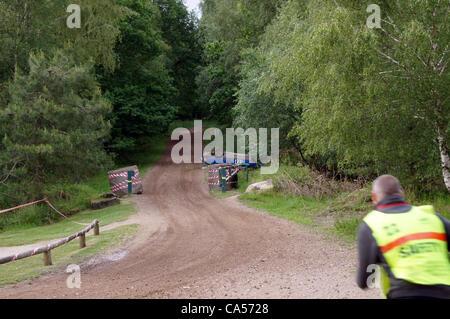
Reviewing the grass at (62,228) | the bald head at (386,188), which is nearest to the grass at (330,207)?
the grass at (62,228)

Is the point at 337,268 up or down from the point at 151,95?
down

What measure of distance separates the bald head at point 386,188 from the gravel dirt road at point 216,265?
324 cm

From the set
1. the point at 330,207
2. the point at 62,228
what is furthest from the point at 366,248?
the point at 62,228

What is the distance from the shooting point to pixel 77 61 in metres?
21.5

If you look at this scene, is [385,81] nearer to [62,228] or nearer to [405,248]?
[405,248]

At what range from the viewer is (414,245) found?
2959mm

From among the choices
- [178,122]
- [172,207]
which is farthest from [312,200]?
[178,122]

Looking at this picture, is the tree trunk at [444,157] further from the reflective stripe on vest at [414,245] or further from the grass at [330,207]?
the reflective stripe on vest at [414,245]

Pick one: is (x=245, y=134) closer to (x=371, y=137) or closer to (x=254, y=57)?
(x=254, y=57)

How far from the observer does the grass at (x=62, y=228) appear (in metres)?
13.0

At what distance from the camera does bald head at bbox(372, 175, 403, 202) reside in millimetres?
3135

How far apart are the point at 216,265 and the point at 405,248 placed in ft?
19.1

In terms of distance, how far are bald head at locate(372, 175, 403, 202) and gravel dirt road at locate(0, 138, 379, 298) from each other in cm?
324

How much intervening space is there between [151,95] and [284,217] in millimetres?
24823
